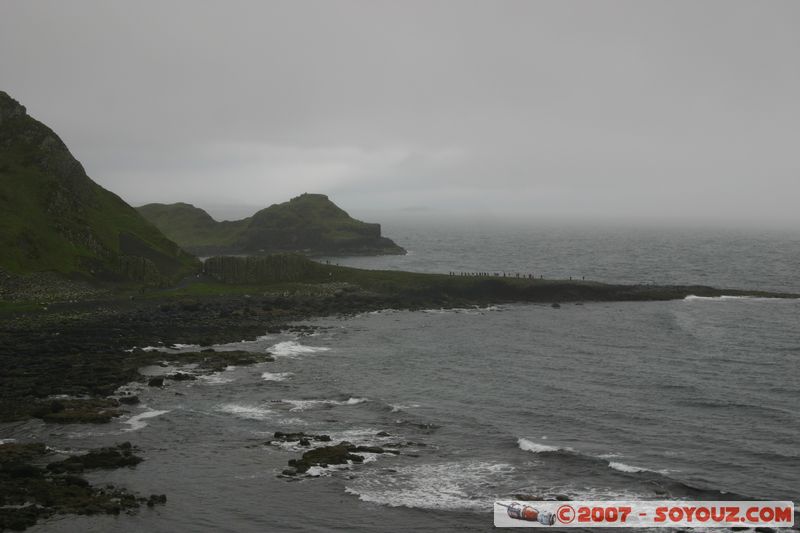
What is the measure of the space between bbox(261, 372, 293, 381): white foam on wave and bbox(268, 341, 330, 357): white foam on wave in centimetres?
765

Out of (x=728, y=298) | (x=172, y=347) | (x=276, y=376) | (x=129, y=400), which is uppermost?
(x=728, y=298)

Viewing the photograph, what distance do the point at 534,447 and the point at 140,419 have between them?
26654 millimetres

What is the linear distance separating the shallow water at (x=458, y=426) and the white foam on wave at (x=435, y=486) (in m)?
0.13

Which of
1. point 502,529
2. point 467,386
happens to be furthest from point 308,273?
point 502,529

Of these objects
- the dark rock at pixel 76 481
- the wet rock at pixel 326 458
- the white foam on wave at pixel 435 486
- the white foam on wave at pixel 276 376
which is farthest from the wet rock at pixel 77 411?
the white foam on wave at pixel 435 486

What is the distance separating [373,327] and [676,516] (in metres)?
57.2

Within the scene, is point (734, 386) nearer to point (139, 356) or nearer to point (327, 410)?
point (327, 410)

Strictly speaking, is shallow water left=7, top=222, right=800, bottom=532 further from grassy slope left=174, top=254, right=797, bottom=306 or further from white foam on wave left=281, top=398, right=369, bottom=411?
grassy slope left=174, top=254, right=797, bottom=306

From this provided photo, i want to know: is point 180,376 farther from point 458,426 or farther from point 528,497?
point 528,497

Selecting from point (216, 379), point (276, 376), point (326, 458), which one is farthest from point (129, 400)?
point (326, 458)

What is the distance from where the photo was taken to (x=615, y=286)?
4653 inches

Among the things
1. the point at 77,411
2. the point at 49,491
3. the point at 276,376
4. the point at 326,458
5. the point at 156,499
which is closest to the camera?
the point at 49,491

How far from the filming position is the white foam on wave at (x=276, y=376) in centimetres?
6334

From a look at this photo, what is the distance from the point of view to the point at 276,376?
64.3 metres
